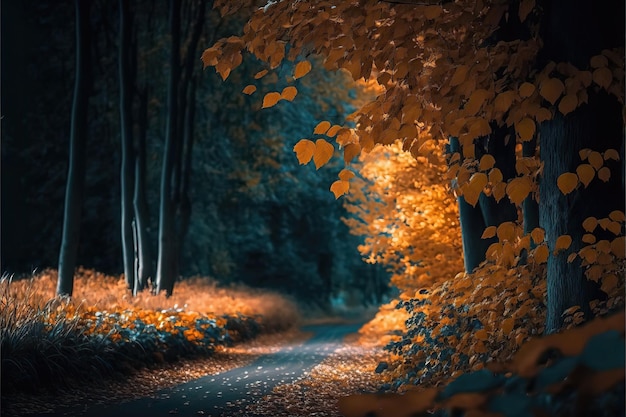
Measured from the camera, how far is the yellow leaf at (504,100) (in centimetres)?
441

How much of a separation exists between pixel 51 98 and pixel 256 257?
1375 cm

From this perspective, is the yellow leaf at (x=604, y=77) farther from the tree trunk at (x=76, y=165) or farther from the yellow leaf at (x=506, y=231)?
the tree trunk at (x=76, y=165)

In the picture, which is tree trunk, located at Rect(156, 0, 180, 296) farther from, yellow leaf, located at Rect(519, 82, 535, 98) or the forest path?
yellow leaf, located at Rect(519, 82, 535, 98)

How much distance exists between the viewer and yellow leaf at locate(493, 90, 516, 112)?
4414mm

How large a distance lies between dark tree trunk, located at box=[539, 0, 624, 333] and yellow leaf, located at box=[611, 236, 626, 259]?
317 millimetres

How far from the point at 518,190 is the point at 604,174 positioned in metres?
0.56

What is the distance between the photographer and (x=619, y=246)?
4.45 metres

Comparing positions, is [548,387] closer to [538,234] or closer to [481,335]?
[538,234]

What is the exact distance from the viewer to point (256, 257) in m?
36.4

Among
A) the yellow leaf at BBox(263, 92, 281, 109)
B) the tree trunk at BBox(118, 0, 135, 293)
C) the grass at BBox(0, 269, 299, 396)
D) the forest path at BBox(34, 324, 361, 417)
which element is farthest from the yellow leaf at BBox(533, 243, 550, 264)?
the tree trunk at BBox(118, 0, 135, 293)

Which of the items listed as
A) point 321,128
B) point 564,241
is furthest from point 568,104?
point 321,128

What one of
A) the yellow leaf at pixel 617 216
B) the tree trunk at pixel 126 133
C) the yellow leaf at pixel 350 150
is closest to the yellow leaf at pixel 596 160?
the yellow leaf at pixel 617 216

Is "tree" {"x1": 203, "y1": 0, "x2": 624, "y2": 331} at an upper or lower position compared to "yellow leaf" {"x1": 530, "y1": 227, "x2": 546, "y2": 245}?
upper

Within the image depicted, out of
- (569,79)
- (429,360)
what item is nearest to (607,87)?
(569,79)
